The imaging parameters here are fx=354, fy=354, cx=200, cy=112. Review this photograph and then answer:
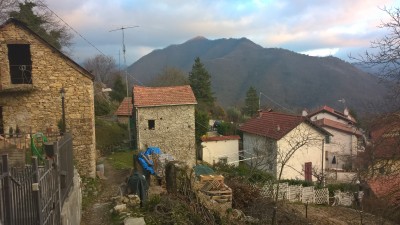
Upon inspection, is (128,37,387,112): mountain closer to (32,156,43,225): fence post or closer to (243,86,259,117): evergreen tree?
(243,86,259,117): evergreen tree

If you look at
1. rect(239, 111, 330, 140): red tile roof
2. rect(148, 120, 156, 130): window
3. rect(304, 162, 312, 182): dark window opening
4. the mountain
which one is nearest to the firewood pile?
rect(148, 120, 156, 130): window

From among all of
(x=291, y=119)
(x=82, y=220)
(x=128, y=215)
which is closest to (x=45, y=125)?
(x=82, y=220)

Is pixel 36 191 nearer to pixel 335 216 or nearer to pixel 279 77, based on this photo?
pixel 335 216

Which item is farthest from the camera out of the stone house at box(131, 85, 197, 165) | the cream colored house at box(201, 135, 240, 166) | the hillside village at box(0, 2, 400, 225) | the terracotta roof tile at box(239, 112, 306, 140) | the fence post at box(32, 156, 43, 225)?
the cream colored house at box(201, 135, 240, 166)

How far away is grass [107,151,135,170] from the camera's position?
2048 cm

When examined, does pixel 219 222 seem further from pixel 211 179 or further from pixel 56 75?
pixel 56 75

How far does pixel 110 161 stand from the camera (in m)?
22.2

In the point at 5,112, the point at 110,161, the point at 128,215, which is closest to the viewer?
the point at 128,215

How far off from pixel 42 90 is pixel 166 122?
41.0 feet

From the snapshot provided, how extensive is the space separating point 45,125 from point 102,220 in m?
6.55

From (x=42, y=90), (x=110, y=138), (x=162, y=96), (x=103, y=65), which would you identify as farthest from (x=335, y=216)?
(x=103, y=65)

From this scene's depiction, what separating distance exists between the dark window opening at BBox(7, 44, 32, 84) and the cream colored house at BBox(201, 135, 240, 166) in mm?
17793

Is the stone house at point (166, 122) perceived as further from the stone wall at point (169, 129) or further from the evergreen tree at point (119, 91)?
the evergreen tree at point (119, 91)

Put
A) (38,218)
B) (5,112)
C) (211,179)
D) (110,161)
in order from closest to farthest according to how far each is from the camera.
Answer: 1. (38,218)
2. (211,179)
3. (5,112)
4. (110,161)
